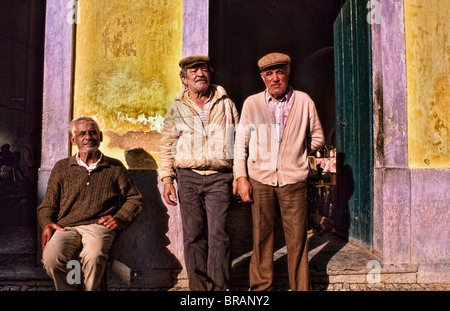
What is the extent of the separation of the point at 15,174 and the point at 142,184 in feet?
18.9

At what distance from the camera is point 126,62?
12.3 feet

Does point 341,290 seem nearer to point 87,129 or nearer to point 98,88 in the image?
point 87,129

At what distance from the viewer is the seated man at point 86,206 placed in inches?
102

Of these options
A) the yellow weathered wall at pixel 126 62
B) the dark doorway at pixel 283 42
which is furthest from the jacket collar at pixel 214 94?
the dark doorway at pixel 283 42

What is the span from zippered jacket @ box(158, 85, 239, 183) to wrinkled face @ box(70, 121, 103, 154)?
0.64 m

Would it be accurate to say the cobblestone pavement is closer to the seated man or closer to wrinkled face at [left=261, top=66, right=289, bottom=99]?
the seated man

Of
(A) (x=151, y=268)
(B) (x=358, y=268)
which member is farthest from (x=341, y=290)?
(A) (x=151, y=268)

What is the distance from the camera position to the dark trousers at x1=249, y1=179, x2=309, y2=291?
2.80 metres

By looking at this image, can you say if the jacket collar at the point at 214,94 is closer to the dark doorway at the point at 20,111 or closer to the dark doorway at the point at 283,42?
the dark doorway at the point at 20,111

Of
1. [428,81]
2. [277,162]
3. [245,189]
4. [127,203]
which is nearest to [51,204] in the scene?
[127,203]

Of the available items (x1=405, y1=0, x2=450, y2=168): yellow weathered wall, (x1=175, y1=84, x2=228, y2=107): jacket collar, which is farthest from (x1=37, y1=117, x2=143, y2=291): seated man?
(x1=405, y1=0, x2=450, y2=168): yellow weathered wall

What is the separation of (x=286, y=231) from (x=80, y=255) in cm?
181

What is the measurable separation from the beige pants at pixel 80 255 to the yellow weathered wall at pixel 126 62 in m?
1.28

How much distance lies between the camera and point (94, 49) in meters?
3.77
